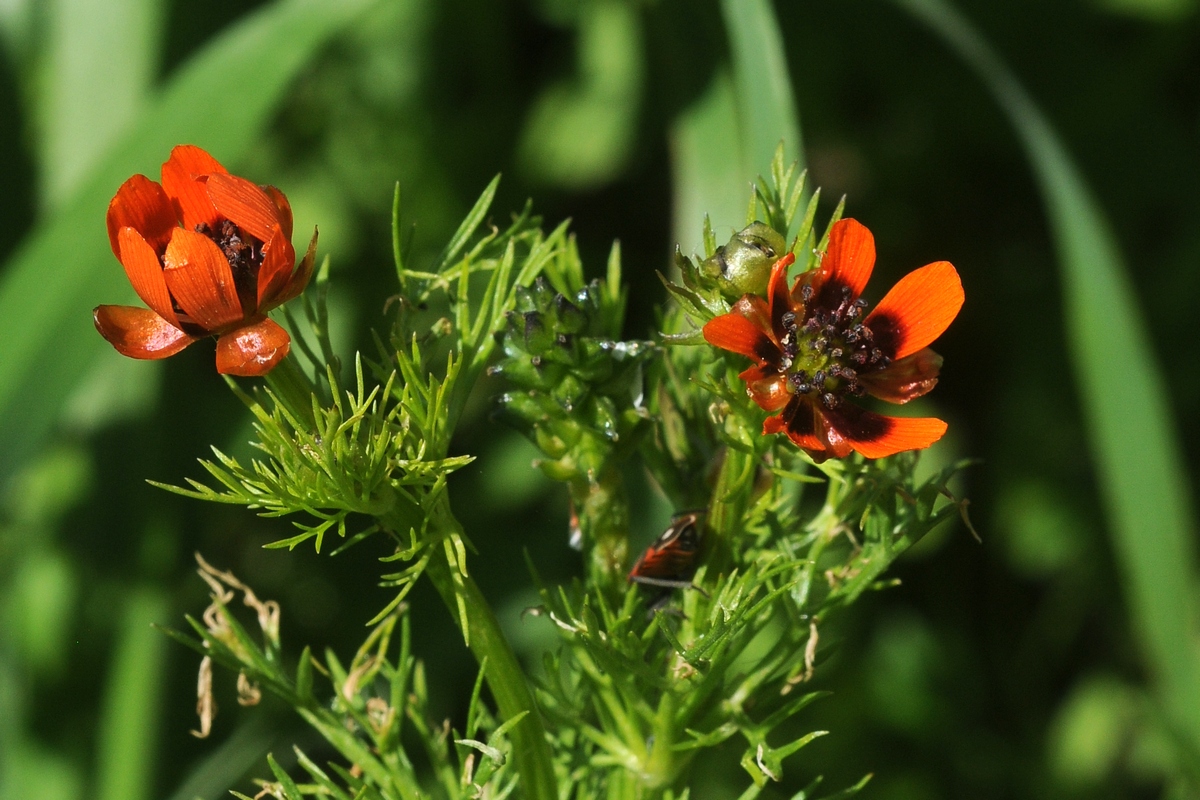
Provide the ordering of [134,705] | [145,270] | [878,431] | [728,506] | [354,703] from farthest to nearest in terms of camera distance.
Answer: [134,705] → [354,703] → [728,506] → [878,431] → [145,270]

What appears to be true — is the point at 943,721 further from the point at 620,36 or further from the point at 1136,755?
the point at 620,36

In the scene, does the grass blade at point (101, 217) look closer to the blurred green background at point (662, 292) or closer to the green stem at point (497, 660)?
the blurred green background at point (662, 292)

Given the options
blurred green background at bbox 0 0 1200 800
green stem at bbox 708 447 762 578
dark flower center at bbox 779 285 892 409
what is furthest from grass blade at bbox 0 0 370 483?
dark flower center at bbox 779 285 892 409

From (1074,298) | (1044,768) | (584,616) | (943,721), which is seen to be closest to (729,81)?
(1074,298)

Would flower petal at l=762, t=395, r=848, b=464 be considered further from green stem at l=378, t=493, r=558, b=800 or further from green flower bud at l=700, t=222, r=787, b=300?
green stem at l=378, t=493, r=558, b=800

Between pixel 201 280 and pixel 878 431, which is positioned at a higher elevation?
pixel 201 280

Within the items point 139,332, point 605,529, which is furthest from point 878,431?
point 139,332

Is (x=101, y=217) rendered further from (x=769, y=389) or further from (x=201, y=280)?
(x=769, y=389)
